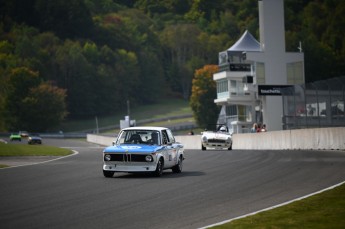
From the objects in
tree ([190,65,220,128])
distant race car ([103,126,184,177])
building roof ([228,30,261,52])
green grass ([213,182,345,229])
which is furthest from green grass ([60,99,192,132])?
green grass ([213,182,345,229])

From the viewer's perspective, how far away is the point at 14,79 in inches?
6206

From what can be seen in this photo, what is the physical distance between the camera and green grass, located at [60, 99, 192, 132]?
6585 inches

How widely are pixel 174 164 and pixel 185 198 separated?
799cm

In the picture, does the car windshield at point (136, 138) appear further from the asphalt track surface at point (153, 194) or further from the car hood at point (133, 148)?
the asphalt track surface at point (153, 194)

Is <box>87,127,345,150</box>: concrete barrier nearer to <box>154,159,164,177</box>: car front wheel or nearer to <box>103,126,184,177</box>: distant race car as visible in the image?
<box>103,126,184,177</box>: distant race car

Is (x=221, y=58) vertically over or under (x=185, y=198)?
over

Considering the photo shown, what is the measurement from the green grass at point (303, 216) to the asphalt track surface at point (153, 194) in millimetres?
642

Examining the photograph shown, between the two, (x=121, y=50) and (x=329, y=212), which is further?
(x=121, y=50)

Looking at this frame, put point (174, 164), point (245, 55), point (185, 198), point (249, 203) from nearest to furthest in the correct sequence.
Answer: point (249, 203), point (185, 198), point (174, 164), point (245, 55)

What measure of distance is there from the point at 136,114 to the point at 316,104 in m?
A: 128

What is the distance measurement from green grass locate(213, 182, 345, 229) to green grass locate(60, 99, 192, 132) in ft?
491

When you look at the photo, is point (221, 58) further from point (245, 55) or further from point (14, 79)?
point (14, 79)

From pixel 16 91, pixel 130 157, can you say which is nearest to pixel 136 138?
pixel 130 157

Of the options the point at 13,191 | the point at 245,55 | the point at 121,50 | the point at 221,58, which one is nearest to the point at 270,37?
the point at 245,55
